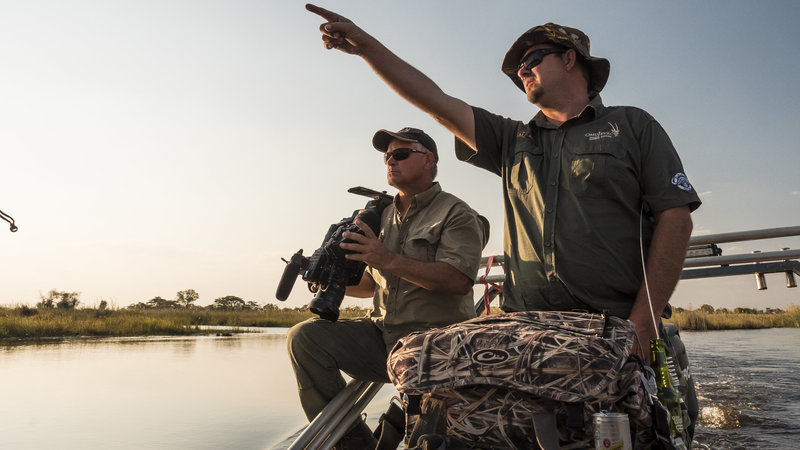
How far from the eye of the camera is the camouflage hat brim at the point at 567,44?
7.70 feet

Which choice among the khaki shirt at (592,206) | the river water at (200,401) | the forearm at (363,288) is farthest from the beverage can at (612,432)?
the river water at (200,401)

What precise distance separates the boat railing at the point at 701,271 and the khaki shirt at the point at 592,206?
1.00 metres

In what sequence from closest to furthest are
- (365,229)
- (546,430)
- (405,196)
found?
(546,430)
(365,229)
(405,196)

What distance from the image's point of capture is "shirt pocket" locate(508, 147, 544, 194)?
232 centimetres

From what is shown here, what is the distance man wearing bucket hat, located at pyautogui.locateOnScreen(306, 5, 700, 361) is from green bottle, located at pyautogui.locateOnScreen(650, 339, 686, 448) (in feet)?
0.18

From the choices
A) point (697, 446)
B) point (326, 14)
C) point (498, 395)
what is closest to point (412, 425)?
point (498, 395)

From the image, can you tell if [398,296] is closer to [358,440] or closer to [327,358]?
[327,358]

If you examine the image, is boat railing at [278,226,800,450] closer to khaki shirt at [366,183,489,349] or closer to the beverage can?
khaki shirt at [366,183,489,349]

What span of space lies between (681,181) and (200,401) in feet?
22.3

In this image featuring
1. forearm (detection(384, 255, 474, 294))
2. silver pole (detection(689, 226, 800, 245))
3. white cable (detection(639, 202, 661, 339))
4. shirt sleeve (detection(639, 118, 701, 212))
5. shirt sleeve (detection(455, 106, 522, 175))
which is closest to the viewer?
white cable (detection(639, 202, 661, 339))

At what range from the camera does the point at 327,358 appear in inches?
113

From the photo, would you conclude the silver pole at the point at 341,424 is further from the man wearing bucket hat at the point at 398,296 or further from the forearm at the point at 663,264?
the forearm at the point at 663,264

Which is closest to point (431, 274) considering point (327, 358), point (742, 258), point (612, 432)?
point (327, 358)

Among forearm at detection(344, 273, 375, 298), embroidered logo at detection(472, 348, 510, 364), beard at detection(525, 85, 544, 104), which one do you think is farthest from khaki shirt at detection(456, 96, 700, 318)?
forearm at detection(344, 273, 375, 298)
